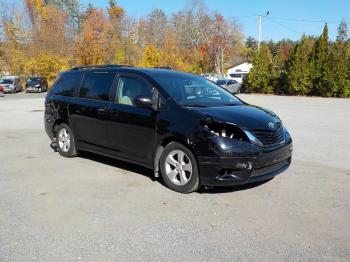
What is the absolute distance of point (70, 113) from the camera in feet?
24.0

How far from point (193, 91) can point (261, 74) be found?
32.3 m

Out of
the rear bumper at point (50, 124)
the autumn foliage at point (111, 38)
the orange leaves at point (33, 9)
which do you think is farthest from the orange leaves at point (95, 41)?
the rear bumper at point (50, 124)

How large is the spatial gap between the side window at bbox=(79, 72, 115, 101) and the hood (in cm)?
183

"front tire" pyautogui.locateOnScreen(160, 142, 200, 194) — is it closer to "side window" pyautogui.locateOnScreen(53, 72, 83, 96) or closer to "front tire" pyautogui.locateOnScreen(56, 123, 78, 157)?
"front tire" pyautogui.locateOnScreen(56, 123, 78, 157)

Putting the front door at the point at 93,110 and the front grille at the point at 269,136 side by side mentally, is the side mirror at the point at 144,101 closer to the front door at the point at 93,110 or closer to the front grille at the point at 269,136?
the front door at the point at 93,110

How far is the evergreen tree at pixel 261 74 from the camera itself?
3700cm

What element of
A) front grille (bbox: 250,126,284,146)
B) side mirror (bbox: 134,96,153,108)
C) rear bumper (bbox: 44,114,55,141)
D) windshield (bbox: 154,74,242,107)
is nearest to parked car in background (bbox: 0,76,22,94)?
rear bumper (bbox: 44,114,55,141)

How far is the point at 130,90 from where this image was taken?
6238 millimetres

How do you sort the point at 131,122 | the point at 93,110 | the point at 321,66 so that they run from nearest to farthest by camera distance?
the point at 131,122 → the point at 93,110 → the point at 321,66

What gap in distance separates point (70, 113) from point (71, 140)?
1.71 ft

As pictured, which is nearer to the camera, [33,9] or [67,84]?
[67,84]

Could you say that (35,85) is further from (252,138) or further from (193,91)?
(252,138)

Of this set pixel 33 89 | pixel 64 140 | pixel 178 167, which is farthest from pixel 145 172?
pixel 33 89

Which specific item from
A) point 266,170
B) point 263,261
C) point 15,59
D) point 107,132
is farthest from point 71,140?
point 15,59
